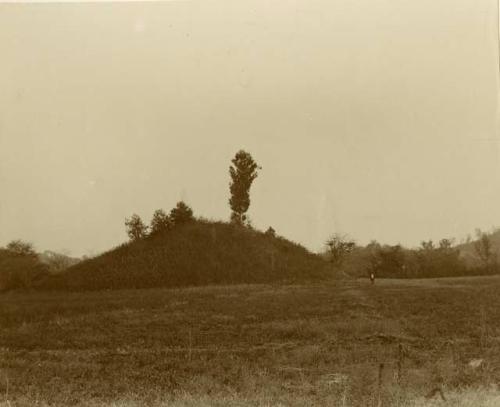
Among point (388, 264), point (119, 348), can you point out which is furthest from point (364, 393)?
point (388, 264)

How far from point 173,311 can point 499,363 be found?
49.0 ft

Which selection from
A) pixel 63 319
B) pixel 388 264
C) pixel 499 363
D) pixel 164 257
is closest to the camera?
pixel 499 363

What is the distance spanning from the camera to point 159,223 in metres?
53.8

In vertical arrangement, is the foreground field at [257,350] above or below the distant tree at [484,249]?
below

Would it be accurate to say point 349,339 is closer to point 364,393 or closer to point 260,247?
point 364,393

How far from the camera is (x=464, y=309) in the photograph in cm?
2784

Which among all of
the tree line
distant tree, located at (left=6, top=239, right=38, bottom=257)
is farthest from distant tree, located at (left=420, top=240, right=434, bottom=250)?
distant tree, located at (left=6, top=239, right=38, bottom=257)

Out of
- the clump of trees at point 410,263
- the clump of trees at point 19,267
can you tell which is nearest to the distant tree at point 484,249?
the clump of trees at point 410,263

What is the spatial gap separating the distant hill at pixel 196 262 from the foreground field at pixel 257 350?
1200 centimetres

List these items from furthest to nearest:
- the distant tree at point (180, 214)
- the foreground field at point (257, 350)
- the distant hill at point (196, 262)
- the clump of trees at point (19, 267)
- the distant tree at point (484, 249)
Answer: the distant tree at point (484, 249)
the distant tree at point (180, 214)
the distant hill at point (196, 262)
the clump of trees at point (19, 267)
the foreground field at point (257, 350)

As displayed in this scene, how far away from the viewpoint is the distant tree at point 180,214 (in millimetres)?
54281

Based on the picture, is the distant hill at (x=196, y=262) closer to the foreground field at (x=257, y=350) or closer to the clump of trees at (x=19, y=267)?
the clump of trees at (x=19, y=267)

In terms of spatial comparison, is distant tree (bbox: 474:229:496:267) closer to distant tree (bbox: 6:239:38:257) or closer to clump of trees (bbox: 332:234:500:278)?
clump of trees (bbox: 332:234:500:278)

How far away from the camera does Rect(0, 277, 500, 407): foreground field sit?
15.4 meters
